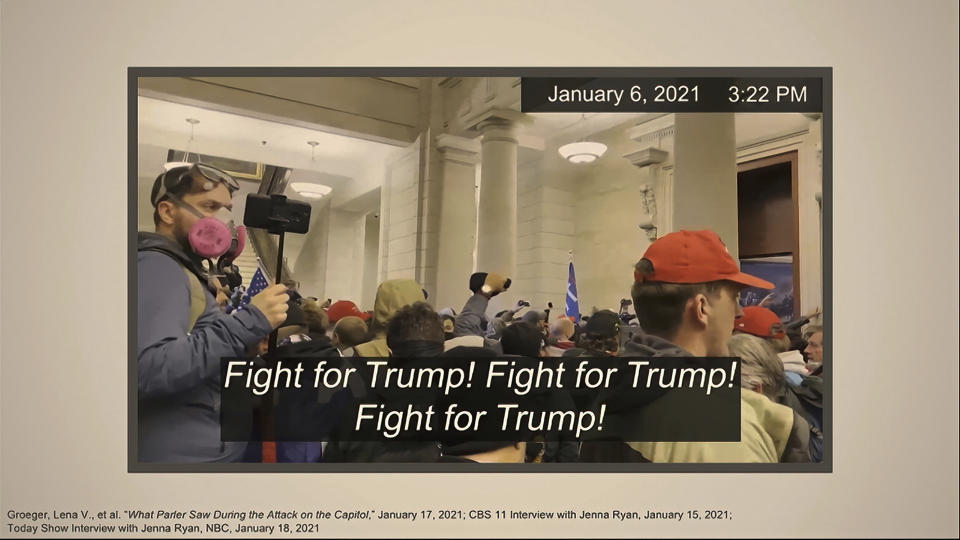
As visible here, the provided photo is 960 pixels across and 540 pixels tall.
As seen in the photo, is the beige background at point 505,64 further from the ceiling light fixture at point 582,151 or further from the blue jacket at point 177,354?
the ceiling light fixture at point 582,151

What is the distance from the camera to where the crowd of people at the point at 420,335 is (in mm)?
2422

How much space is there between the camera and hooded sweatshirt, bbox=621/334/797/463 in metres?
2.46

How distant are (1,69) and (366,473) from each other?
182 cm

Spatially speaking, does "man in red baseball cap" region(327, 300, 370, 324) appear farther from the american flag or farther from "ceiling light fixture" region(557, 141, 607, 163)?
"ceiling light fixture" region(557, 141, 607, 163)

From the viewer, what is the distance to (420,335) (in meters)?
2.47

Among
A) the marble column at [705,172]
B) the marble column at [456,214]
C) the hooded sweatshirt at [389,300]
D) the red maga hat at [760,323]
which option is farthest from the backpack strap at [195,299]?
the red maga hat at [760,323]

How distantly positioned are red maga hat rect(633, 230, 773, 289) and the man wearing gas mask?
4.05 feet

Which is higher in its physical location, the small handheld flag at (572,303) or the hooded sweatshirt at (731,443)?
the small handheld flag at (572,303)

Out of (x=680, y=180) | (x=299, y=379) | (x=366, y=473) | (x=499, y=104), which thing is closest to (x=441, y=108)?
(x=499, y=104)

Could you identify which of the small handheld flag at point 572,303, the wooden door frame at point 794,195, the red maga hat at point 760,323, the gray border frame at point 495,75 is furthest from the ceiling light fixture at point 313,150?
the red maga hat at point 760,323

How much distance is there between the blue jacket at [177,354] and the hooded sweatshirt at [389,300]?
0.35 metres

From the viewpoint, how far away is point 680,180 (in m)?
2.46
